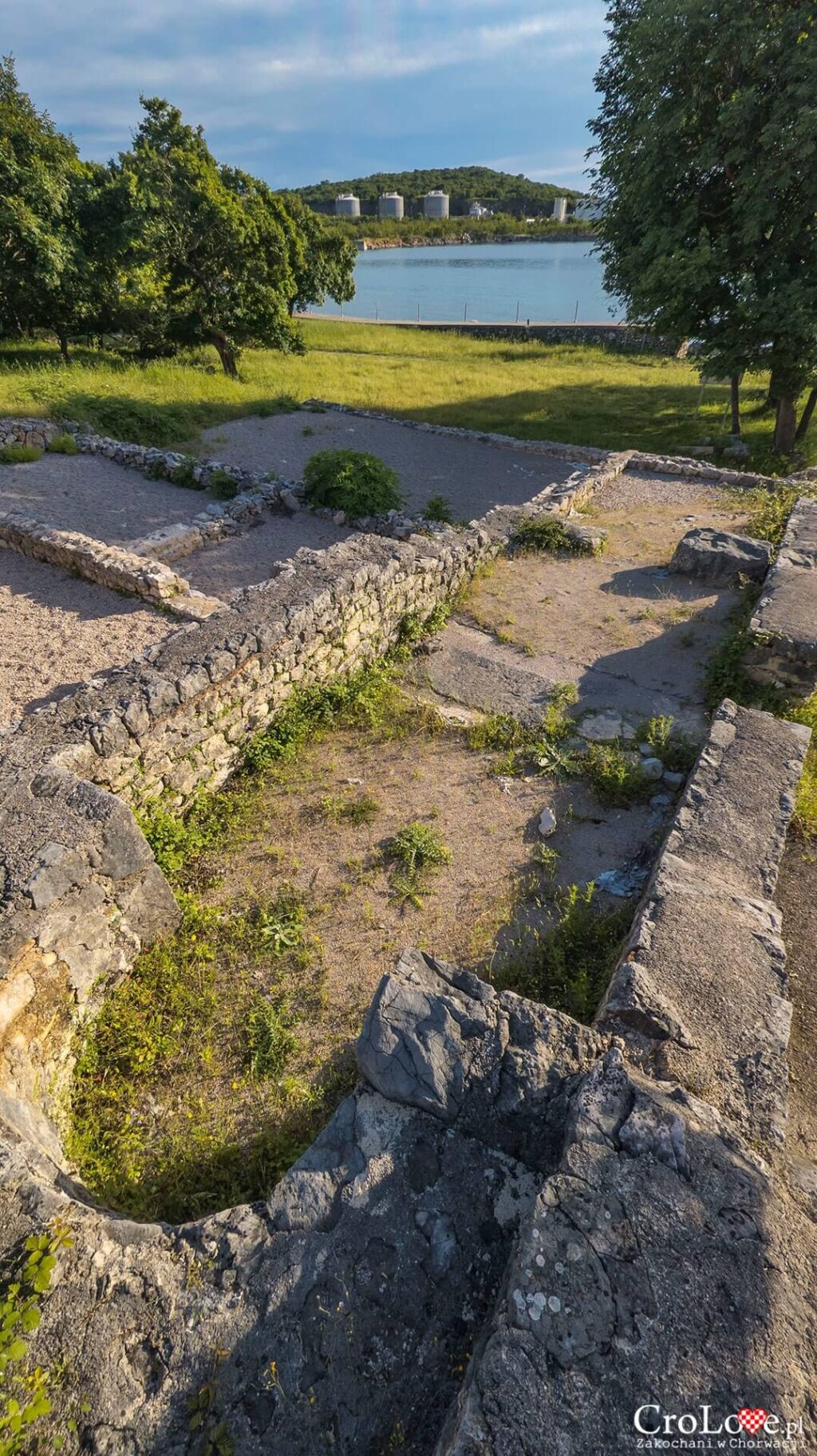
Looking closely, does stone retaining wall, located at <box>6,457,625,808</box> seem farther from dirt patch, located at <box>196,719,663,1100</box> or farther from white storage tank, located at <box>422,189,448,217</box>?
white storage tank, located at <box>422,189,448,217</box>

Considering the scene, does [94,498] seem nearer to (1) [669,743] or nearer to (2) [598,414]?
(1) [669,743]

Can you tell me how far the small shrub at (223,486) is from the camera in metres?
12.6

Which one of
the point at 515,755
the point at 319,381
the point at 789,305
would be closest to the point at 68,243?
the point at 319,381

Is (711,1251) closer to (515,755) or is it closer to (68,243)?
(515,755)

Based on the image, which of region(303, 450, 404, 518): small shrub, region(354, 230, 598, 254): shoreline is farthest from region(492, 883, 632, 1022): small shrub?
region(354, 230, 598, 254): shoreline

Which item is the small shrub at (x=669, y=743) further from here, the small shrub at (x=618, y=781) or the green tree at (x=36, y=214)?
the green tree at (x=36, y=214)

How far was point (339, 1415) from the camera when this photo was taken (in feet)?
7.37

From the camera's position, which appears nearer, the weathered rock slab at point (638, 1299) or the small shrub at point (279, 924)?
the weathered rock slab at point (638, 1299)

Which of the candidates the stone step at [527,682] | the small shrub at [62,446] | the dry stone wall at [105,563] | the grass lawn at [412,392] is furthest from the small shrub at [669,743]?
the small shrub at [62,446]

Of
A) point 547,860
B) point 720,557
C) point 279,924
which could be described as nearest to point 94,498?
point 279,924

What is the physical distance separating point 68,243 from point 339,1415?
78.4 feet

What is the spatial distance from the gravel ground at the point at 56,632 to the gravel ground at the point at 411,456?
6169mm

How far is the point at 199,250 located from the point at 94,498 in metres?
12.6

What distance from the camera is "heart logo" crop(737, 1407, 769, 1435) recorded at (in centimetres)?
187
